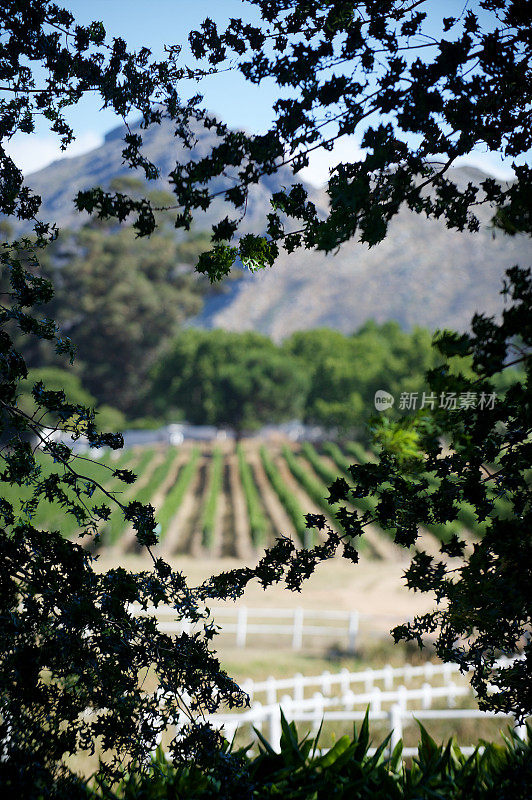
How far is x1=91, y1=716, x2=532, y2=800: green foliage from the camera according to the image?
3.75 m

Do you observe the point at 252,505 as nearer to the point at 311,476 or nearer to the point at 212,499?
the point at 212,499

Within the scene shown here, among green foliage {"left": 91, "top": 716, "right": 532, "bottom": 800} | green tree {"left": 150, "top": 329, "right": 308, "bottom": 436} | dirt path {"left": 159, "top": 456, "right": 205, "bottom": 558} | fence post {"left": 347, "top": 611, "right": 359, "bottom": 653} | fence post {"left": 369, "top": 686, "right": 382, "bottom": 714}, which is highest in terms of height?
green tree {"left": 150, "top": 329, "right": 308, "bottom": 436}

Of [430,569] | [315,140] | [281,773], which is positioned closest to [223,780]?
[281,773]

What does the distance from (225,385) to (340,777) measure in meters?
55.4

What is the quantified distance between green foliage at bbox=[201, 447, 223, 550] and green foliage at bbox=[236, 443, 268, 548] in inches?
51.8

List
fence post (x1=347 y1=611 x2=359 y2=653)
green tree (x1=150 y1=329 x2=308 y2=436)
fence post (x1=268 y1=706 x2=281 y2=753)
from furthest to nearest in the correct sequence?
green tree (x1=150 y1=329 x2=308 y2=436), fence post (x1=347 y1=611 x2=359 y2=653), fence post (x1=268 y1=706 x2=281 y2=753)

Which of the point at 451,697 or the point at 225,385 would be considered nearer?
the point at 451,697

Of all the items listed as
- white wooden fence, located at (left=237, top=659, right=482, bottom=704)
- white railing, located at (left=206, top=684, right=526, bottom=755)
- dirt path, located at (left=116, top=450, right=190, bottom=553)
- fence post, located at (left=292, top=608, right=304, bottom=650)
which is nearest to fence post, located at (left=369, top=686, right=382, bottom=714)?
white railing, located at (left=206, top=684, right=526, bottom=755)

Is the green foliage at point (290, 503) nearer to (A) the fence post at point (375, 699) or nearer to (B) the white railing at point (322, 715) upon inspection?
(A) the fence post at point (375, 699)

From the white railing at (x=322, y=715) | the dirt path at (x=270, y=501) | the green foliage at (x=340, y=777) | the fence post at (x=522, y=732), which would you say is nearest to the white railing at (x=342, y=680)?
the white railing at (x=322, y=715)

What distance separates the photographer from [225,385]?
59.1m

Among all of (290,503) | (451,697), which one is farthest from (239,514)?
(451,697)

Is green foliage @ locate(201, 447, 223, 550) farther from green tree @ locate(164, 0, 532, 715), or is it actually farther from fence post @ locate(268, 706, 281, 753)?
green tree @ locate(164, 0, 532, 715)

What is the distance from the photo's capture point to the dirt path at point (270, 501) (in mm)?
34344
